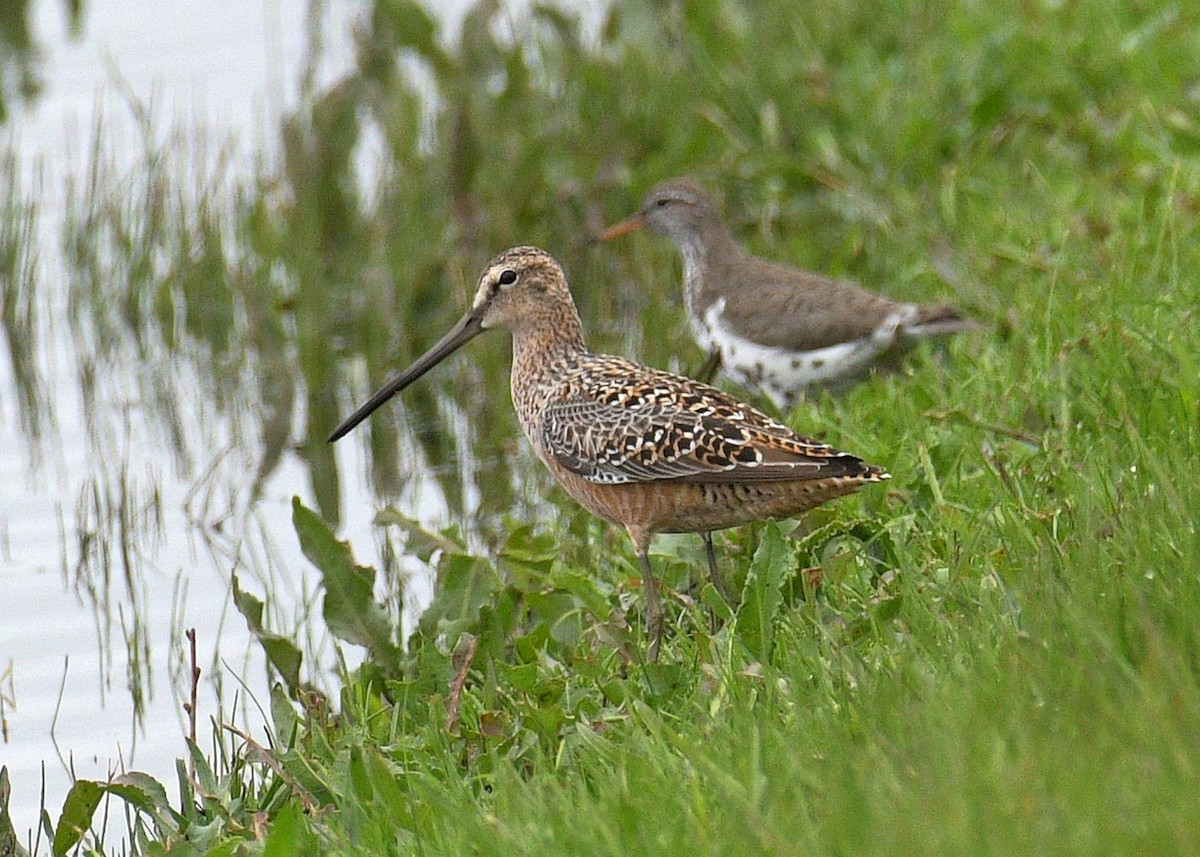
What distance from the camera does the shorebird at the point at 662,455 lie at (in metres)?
5.15

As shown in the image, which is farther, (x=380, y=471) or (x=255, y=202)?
(x=255, y=202)

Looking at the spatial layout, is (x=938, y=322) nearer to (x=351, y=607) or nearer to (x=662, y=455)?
(x=662, y=455)

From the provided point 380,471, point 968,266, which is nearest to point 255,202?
point 380,471

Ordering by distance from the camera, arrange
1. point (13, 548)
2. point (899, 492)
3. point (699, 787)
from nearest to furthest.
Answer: point (699, 787) → point (899, 492) → point (13, 548)

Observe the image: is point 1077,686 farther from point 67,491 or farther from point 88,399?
point 88,399

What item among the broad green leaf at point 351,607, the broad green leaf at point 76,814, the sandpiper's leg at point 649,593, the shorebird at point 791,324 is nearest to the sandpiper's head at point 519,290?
the sandpiper's leg at point 649,593

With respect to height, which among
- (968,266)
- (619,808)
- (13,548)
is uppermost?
(968,266)

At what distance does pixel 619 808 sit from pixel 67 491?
15.7 ft

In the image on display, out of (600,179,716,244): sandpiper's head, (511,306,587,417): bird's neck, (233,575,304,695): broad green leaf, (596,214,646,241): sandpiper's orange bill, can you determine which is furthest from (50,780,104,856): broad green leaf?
(596,214,646,241): sandpiper's orange bill

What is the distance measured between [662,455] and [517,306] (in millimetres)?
1056

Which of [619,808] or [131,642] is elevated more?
[131,642]

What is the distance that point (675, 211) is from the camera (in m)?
8.38

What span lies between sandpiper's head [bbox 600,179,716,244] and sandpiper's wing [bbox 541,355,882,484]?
2.46 metres

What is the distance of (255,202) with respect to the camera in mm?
9562
